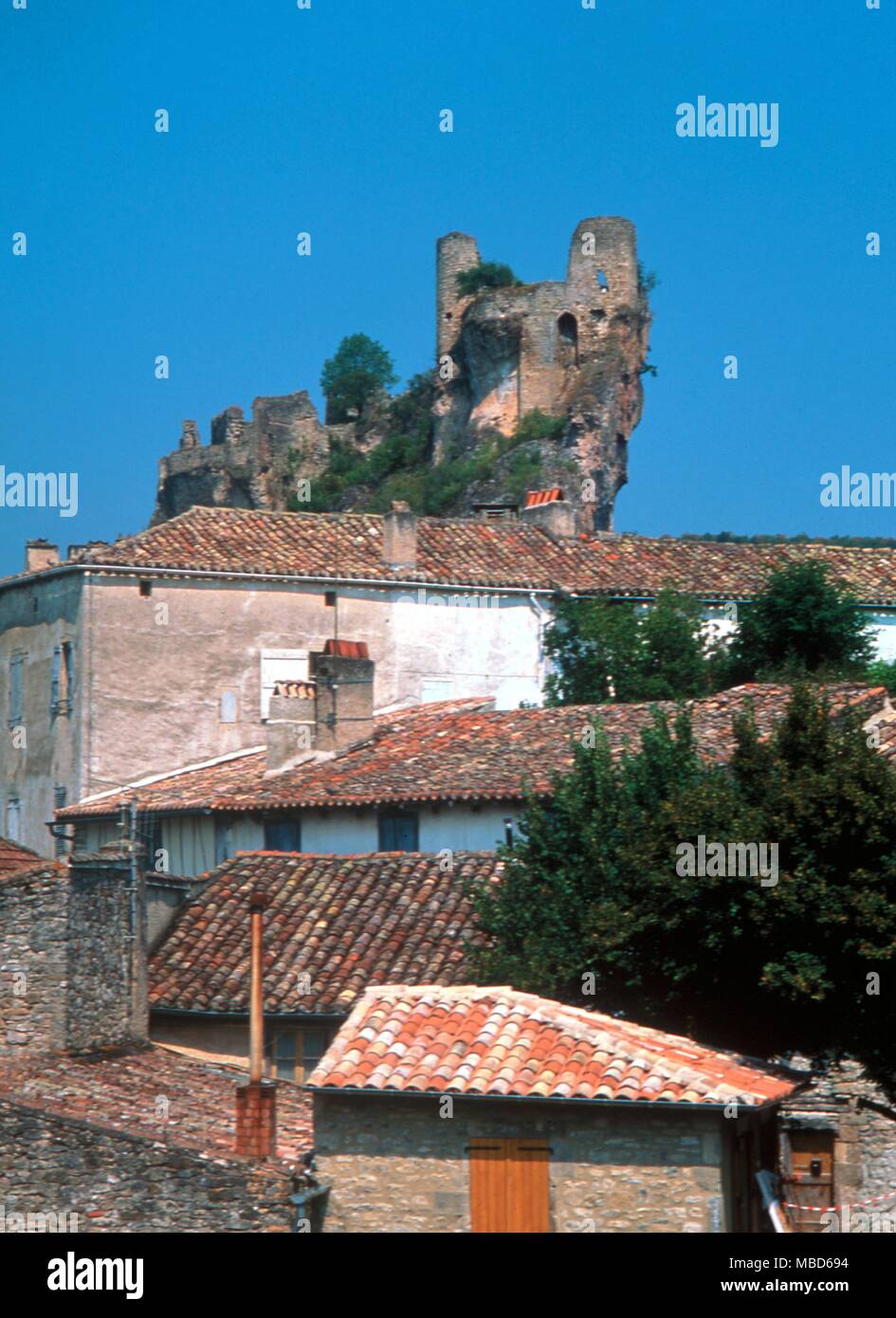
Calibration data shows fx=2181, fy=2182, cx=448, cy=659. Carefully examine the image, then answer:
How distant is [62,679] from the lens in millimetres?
42688

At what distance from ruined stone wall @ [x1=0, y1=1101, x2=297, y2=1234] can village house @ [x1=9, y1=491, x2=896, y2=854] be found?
22656 mm

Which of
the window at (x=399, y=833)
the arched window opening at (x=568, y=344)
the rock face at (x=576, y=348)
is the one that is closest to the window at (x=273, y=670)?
the window at (x=399, y=833)

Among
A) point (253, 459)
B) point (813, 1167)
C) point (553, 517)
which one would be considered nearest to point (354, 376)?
point (253, 459)

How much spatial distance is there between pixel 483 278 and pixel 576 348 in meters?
5.82

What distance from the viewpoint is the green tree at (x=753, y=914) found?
20.3 m

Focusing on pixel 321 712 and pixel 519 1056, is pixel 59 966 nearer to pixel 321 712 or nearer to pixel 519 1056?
pixel 519 1056

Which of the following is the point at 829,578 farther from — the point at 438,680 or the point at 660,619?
the point at 438,680

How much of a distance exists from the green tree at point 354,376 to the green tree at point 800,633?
5185 cm

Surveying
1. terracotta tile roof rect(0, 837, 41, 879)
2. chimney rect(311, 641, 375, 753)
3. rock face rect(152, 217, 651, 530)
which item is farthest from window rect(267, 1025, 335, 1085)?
rock face rect(152, 217, 651, 530)

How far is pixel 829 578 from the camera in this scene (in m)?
46.2

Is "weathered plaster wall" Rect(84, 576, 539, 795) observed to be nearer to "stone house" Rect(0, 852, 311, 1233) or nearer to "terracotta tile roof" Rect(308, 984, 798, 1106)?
"stone house" Rect(0, 852, 311, 1233)

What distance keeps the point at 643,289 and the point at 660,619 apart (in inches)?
1615

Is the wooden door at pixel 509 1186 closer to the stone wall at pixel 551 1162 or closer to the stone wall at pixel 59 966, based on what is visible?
the stone wall at pixel 551 1162

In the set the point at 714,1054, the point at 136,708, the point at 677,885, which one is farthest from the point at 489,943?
the point at 136,708
